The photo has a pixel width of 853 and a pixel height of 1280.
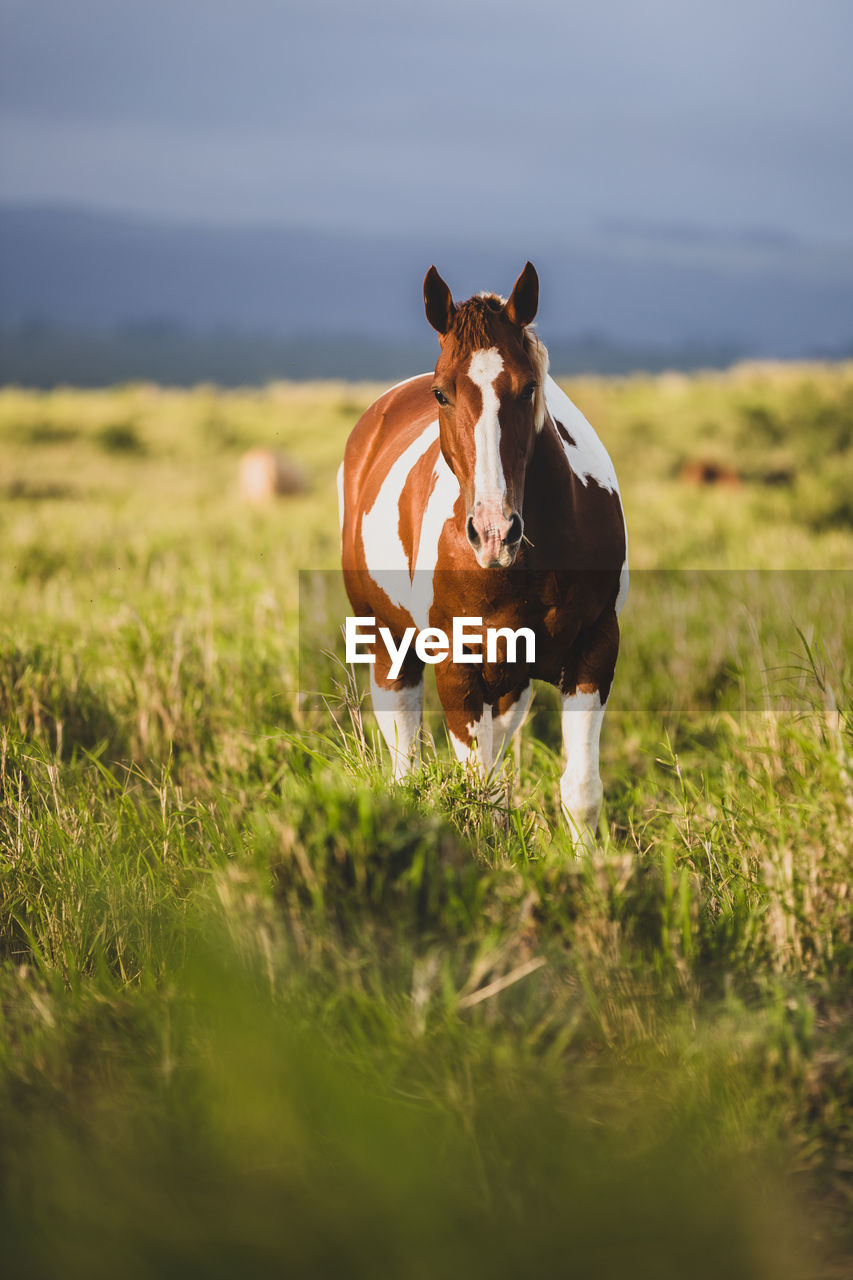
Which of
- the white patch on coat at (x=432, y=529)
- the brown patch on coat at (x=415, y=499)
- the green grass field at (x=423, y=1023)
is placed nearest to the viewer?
the green grass field at (x=423, y=1023)

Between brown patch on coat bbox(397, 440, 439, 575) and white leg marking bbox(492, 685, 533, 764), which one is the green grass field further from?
brown patch on coat bbox(397, 440, 439, 575)

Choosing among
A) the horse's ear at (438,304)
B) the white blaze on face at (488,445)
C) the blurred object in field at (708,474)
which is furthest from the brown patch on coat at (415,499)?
the blurred object in field at (708,474)

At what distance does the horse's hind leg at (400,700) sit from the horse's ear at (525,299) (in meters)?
1.53

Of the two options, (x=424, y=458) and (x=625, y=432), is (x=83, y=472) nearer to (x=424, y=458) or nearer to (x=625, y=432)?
(x=625, y=432)

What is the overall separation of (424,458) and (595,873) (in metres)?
1.71

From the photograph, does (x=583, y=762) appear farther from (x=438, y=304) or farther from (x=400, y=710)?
(x=438, y=304)

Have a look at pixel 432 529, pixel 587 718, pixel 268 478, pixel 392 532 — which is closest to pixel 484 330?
pixel 432 529

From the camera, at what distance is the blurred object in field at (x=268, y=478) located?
15.0m

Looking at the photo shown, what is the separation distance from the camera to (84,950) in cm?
253

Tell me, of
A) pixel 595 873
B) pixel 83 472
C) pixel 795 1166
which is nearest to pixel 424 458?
pixel 595 873

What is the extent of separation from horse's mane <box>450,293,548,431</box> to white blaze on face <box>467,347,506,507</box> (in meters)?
0.10

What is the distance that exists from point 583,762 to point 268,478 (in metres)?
12.8

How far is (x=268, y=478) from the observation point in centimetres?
1502

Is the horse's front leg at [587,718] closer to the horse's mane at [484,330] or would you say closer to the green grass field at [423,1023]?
the green grass field at [423,1023]
